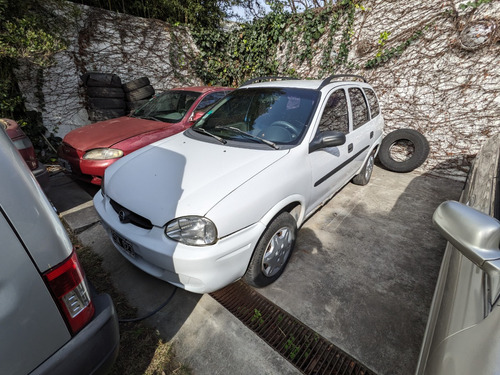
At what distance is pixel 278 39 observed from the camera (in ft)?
20.4

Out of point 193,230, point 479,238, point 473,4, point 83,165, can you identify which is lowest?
point 83,165

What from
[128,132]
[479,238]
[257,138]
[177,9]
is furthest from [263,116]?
[177,9]

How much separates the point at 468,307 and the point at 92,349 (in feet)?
5.03

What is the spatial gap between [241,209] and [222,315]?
35.3 inches

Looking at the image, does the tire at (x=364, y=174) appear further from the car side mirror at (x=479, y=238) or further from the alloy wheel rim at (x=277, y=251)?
the car side mirror at (x=479, y=238)

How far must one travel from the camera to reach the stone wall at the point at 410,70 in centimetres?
400

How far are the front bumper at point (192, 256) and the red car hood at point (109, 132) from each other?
203 centimetres

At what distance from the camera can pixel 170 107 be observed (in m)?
4.22

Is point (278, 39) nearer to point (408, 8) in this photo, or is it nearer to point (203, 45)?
point (203, 45)

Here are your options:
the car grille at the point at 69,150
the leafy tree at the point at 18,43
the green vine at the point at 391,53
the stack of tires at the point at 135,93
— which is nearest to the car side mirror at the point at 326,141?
the car grille at the point at 69,150

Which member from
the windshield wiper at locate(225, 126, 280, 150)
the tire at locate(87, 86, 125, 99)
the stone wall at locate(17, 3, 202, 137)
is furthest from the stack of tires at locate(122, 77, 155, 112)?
the windshield wiper at locate(225, 126, 280, 150)

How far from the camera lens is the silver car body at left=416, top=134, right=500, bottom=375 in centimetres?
74

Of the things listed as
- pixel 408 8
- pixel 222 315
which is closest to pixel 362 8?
pixel 408 8

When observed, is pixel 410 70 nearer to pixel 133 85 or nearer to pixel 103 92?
pixel 133 85
